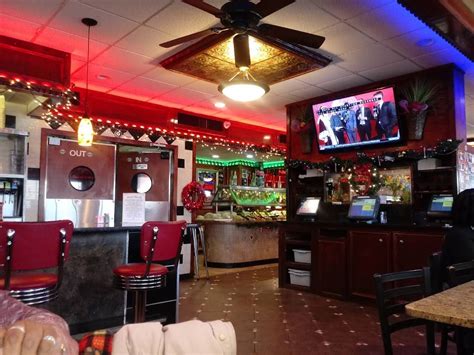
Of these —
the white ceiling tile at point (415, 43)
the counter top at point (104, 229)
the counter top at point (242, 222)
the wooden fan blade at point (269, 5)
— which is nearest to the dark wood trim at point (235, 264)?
the counter top at point (242, 222)

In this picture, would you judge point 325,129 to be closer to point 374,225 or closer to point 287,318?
point 374,225

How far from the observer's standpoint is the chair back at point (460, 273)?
220 cm

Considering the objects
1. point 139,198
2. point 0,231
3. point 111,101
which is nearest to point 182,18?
point 139,198

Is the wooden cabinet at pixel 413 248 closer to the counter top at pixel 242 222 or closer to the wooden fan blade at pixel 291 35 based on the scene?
the wooden fan blade at pixel 291 35

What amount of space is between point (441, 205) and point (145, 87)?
4.84 meters

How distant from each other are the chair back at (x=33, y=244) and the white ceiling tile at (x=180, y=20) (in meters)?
2.37

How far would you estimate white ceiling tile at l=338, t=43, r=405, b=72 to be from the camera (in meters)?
4.78

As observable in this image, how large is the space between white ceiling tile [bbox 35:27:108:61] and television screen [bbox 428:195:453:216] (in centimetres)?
472

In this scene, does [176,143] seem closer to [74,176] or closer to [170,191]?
[170,191]

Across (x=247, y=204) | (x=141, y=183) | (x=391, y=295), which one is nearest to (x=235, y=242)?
(x=247, y=204)

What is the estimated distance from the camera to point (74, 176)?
6.24 m

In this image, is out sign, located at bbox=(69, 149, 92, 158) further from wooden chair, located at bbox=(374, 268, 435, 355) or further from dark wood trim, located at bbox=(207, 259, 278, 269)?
wooden chair, located at bbox=(374, 268, 435, 355)

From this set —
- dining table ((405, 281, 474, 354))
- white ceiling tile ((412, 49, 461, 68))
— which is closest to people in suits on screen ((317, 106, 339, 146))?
white ceiling tile ((412, 49, 461, 68))

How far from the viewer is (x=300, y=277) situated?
615cm
